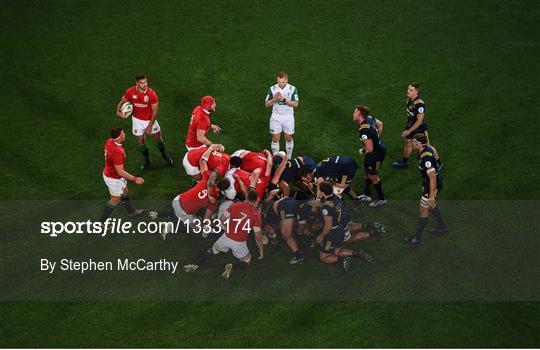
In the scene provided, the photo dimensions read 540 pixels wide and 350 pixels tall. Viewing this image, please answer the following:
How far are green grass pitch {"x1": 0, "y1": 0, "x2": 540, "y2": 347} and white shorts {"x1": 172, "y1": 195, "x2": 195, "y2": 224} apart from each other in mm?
412

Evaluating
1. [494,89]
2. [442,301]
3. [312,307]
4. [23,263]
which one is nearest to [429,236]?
[442,301]

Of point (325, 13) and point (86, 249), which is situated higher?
point (325, 13)

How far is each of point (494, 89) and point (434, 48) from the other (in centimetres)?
228

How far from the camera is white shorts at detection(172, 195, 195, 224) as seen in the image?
34.8 ft

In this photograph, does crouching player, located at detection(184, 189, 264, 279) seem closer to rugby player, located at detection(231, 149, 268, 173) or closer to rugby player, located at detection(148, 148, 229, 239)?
rugby player, located at detection(148, 148, 229, 239)

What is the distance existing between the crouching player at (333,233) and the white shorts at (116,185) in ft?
11.7

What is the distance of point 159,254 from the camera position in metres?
10.6

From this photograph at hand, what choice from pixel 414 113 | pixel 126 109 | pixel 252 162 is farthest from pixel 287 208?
pixel 126 109

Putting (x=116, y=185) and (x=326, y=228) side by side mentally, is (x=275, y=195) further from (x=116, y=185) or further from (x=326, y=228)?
(x=116, y=185)

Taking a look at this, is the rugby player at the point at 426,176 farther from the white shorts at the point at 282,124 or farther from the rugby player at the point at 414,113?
the white shorts at the point at 282,124

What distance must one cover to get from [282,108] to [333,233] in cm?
348

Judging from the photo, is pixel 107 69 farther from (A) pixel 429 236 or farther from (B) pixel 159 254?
(A) pixel 429 236

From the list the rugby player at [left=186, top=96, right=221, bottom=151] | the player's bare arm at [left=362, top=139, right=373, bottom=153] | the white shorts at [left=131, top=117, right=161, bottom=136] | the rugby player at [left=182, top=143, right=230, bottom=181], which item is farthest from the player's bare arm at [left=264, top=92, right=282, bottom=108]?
the white shorts at [left=131, top=117, right=161, bottom=136]

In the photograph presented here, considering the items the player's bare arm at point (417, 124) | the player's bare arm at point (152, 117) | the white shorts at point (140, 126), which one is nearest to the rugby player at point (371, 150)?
the player's bare arm at point (417, 124)
